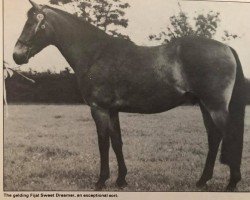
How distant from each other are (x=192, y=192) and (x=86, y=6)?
1532mm

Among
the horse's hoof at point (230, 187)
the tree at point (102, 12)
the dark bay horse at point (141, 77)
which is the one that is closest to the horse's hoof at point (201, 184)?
the dark bay horse at point (141, 77)

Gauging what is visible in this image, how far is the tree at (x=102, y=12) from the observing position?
3.58 m

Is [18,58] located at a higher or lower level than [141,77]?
higher

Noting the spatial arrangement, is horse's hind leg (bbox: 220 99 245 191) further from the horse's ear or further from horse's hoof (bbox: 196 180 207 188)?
the horse's ear

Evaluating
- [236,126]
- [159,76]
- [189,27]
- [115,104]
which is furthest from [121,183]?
[189,27]

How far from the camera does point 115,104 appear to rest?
338 cm

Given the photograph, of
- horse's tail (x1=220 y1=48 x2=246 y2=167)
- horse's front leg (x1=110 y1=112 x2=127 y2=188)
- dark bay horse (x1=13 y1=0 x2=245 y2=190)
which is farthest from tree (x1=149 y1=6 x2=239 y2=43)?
horse's front leg (x1=110 y1=112 x2=127 y2=188)

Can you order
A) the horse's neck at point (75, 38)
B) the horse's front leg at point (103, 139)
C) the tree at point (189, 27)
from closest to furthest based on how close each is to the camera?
the horse's front leg at point (103, 139)
the horse's neck at point (75, 38)
the tree at point (189, 27)

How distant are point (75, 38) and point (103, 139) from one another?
0.74 m

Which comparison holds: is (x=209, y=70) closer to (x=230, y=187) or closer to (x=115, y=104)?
(x=115, y=104)

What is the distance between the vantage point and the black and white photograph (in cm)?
340

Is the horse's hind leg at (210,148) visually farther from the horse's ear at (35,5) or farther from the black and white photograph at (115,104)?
the horse's ear at (35,5)

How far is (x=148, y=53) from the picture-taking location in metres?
3.45

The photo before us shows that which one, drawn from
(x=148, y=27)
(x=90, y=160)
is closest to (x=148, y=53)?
(x=148, y=27)
